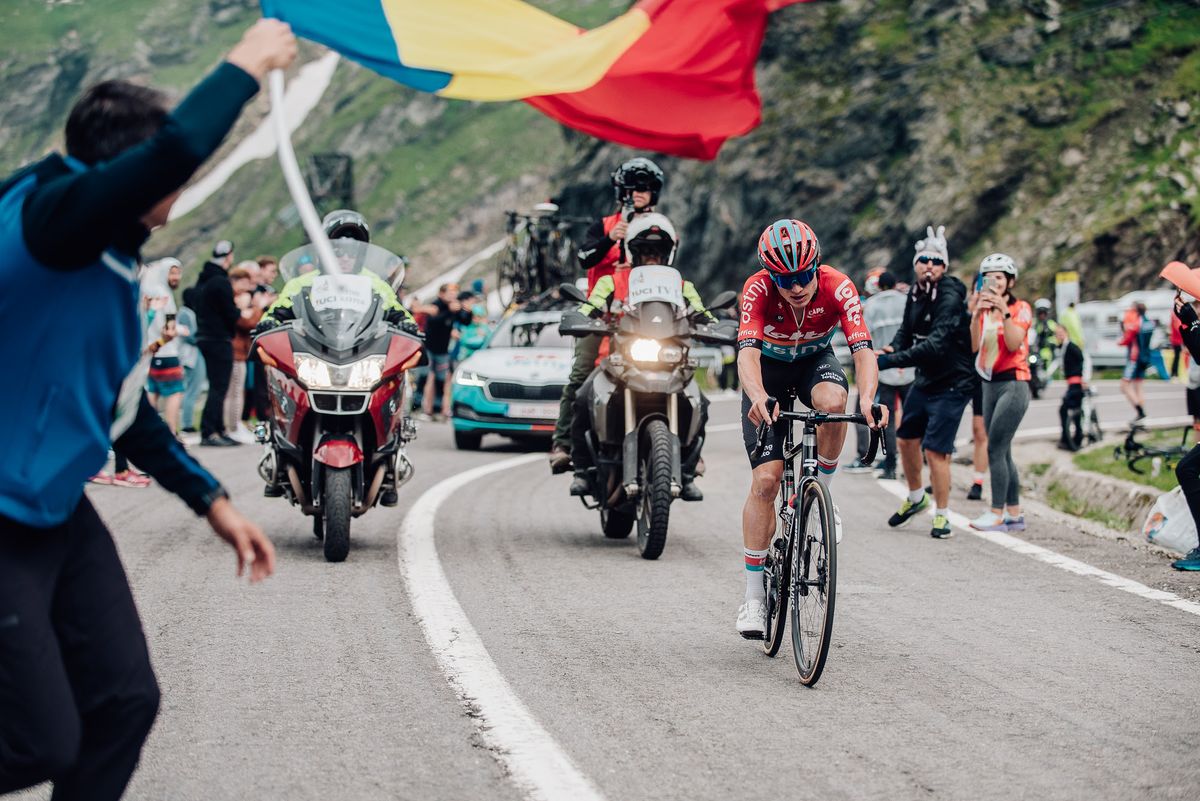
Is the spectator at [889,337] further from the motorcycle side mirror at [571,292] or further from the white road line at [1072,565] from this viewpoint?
the motorcycle side mirror at [571,292]

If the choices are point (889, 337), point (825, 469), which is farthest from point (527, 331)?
point (825, 469)

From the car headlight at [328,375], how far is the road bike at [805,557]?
3.05 metres

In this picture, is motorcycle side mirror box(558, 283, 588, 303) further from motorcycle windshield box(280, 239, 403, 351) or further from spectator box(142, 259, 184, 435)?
spectator box(142, 259, 184, 435)

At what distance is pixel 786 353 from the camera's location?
727 centimetres

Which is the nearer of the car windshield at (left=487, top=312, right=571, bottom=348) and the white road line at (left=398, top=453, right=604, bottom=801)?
the white road line at (left=398, top=453, right=604, bottom=801)

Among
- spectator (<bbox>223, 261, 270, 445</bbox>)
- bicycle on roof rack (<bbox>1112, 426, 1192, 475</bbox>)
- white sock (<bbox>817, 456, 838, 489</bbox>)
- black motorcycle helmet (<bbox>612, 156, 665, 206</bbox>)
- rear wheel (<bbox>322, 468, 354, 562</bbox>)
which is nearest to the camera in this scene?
white sock (<bbox>817, 456, 838, 489</bbox>)

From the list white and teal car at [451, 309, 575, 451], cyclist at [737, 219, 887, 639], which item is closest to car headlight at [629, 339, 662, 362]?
Result: cyclist at [737, 219, 887, 639]

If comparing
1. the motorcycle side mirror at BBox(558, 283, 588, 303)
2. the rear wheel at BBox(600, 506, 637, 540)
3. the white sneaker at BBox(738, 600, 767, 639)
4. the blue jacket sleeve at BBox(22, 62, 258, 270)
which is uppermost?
the blue jacket sleeve at BBox(22, 62, 258, 270)

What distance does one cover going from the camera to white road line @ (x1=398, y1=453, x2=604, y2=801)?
4.63m

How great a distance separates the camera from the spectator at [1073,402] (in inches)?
747

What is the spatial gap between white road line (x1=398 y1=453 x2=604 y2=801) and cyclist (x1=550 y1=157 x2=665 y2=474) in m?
1.24

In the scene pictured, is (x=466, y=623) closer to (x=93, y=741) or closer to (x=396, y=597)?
(x=396, y=597)

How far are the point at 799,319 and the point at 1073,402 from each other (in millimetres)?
12839

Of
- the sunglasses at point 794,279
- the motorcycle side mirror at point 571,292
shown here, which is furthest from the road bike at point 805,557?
the motorcycle side mirror at point 571,292
